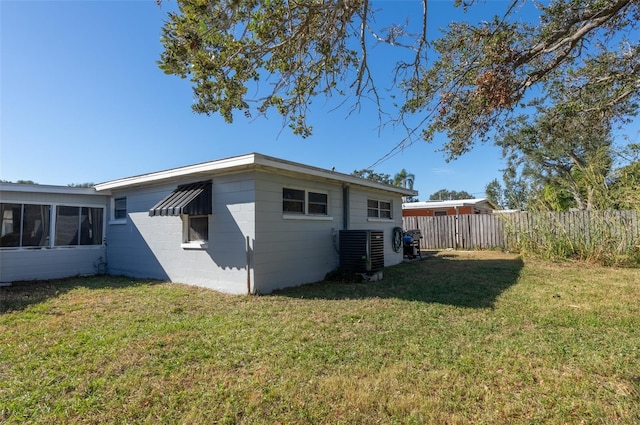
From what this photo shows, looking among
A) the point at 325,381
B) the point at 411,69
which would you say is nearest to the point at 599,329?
the point at 325,381

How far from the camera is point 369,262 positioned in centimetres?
800

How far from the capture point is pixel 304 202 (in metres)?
8.08

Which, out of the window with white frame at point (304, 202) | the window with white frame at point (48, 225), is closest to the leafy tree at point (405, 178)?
the window with white frame at point (304, 202)

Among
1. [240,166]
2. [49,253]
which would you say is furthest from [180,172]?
[49,253]

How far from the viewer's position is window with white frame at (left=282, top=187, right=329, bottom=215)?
7.64m

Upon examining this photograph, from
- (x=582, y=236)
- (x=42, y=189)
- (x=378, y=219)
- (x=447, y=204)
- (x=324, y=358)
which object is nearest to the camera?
(x=324, y=358)

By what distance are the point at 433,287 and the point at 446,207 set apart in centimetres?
1663

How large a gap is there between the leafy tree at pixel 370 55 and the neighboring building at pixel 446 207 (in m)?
17.8

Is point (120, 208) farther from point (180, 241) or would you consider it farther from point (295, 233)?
point (295, 233)

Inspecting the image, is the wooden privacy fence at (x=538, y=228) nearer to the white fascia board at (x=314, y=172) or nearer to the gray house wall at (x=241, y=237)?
the white fascia board at (x=314, y=172)

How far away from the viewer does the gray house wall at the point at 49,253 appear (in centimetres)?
851

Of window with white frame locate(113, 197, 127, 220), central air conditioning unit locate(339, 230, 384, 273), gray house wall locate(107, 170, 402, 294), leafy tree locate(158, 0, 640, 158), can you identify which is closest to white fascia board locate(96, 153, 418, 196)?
gray house wall locate(107, 170, 402, 294)

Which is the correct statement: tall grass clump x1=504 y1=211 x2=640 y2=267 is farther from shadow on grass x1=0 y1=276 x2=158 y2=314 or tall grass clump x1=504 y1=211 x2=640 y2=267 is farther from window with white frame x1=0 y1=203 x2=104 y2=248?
window with white frame x1=0 y1=203 x2=104 y2=248

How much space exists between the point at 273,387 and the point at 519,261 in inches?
432
